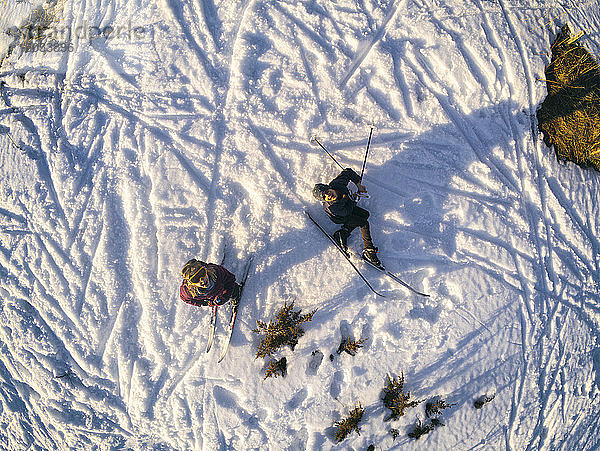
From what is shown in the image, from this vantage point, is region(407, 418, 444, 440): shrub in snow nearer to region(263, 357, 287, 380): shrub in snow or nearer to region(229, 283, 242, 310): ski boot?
region(263, 357, 287, 380): shrub in snow

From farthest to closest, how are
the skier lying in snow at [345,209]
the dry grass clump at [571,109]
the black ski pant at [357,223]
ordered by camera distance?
the dry grass clump at [571,109] < the black ski pant at [357,223] < the skier lying in snow at [345,209]

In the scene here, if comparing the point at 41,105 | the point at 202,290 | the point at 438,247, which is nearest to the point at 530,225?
the point at 438,247

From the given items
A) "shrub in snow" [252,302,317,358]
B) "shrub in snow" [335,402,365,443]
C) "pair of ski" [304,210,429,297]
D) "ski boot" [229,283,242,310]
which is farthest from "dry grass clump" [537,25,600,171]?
"ski boot" [229,283,242,310]

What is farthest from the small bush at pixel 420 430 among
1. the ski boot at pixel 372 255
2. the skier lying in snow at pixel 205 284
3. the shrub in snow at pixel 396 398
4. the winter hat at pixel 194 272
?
the winter hat at pixel 194 272

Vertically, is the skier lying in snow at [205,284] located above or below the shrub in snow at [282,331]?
above

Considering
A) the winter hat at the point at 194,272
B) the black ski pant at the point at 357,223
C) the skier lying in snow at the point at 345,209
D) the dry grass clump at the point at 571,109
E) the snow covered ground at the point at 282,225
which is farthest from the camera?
the dry grass clump at the point at 571,109

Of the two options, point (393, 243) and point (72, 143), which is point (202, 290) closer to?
point (393, 243)

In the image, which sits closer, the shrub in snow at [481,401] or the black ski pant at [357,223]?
the black ski pant at [357,223]

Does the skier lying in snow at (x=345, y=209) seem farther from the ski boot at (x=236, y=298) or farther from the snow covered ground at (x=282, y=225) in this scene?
the ski boot at (x=236, y=298)
